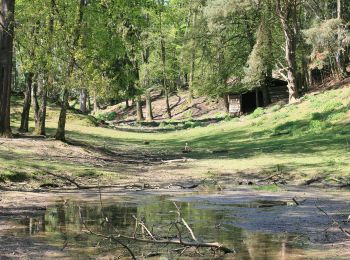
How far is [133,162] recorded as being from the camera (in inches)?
914

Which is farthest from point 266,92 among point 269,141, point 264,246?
point 264,246

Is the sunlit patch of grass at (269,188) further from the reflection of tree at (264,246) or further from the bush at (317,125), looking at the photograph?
the bush at (317,125)

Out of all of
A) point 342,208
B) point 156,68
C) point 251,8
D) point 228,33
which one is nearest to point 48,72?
point 342,208

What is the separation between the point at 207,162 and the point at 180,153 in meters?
4.99

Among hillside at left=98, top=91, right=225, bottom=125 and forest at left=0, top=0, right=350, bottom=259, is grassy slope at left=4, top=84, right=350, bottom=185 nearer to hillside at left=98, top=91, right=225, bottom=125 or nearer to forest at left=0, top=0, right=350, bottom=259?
forest at left=0, top=0, right=350, bottom=259

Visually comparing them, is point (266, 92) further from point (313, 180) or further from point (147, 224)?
point (147, 224)

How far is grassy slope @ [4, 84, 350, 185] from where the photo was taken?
63.7 feet

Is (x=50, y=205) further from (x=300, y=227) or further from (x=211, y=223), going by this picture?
(x=300, y=227)

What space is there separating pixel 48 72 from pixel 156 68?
39156mm

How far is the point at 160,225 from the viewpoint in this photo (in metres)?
9.60

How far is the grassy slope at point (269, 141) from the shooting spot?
19.4 m

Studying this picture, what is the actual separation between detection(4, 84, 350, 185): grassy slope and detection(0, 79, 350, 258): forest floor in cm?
4

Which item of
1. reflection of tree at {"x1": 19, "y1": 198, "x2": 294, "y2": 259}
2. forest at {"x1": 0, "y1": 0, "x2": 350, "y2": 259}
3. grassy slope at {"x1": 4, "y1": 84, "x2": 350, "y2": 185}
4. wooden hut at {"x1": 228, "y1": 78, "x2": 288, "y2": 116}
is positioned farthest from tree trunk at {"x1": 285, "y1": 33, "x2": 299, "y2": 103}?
reflection of tree at {"x1": 19, "y1": 198, "x2": 294, "y2": 259}

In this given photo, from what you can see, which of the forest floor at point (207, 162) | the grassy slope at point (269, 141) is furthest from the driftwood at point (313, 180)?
the grassy slope at point (269, 141)
